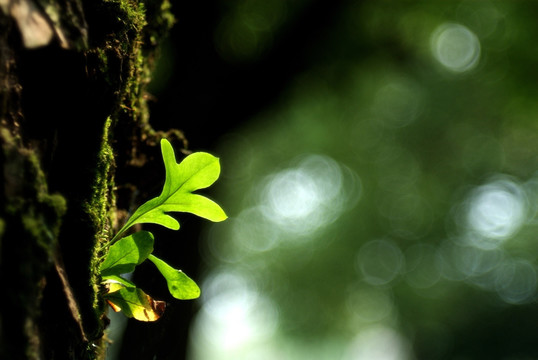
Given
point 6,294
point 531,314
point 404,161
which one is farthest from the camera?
point 531,314

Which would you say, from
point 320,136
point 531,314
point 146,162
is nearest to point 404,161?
point 320,136

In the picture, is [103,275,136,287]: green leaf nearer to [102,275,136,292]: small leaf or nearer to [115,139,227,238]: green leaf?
[102,275,136,292]: small leaf

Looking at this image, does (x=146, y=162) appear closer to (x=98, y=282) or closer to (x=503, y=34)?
(x=98, y=282)

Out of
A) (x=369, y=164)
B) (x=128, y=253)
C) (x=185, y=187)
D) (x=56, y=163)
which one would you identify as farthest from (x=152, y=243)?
(x=369, y=164)

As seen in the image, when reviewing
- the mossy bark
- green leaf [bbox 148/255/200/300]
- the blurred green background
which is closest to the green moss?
the mossy bark

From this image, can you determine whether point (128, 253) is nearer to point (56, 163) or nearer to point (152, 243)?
point (152, 243)

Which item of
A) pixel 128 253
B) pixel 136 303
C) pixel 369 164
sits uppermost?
pixel 369 164

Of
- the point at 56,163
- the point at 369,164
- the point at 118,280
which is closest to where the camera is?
the point at 56,163
